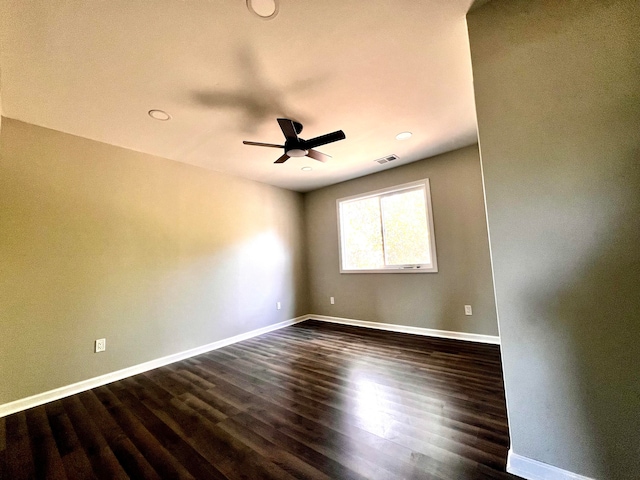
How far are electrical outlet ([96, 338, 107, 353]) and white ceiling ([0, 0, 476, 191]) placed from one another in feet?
7.04

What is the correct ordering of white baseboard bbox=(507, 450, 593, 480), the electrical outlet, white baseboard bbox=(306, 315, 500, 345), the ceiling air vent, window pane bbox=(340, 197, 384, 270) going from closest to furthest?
1. white baseboard bbox=(507, 450, 593, 480)
2. the electrical outlet
3. white baseboard bbox=(306, 315, 500, 345)
4. the ceiling air vent
5. window pane bbox=(340, 197, 384, 270)

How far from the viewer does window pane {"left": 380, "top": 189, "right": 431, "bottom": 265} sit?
379 centimetres

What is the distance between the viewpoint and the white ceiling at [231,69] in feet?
4.66

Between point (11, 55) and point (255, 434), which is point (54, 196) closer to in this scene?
point (11, 55)

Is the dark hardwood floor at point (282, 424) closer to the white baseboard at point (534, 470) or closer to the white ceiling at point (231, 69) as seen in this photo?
the white baseboard at point (534, 470)

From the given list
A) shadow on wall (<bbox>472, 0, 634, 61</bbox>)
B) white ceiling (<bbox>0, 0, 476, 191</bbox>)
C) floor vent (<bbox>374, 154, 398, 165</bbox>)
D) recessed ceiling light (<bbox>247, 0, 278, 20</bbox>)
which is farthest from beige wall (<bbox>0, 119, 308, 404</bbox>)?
shadow on wall (<bbox>472, 0, 634, 61</bbox>)

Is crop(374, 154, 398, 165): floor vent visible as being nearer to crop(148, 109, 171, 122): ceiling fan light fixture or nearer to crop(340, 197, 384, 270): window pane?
crop(340, 197, 384, 270): window pane

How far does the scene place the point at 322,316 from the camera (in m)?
4.91

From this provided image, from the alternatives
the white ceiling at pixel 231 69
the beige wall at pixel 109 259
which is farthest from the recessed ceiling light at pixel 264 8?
the beige wall at pixel 109 259

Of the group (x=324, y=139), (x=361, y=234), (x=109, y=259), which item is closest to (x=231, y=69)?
(x=324, y=139)

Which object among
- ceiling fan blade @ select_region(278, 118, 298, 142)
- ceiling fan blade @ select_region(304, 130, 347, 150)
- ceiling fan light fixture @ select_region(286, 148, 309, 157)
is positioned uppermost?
ceiling fan blade @ select_region(278, 118, 298, 142)

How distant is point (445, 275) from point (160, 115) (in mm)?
3895

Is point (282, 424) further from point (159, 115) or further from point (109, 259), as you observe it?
point (159, 115)

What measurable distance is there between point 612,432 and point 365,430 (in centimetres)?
120
